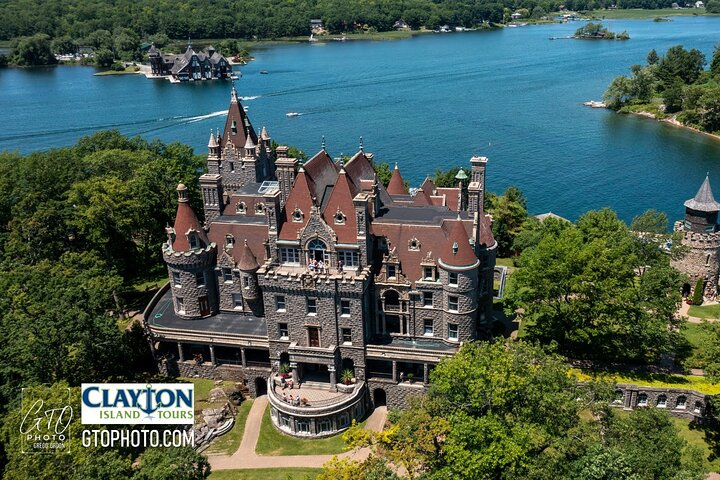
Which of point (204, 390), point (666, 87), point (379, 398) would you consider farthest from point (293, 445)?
point (666, 87)

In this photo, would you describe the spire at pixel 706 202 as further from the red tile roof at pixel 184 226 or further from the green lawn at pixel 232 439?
the red tile roof at pixel 184 226

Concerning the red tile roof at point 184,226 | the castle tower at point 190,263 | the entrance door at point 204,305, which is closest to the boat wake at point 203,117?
the castle tower at point 190,263

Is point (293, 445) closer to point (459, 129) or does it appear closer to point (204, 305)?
point (204, 305)

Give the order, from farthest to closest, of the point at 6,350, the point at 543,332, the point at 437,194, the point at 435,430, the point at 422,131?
the point at 422,131 < the point at 437,194 < the point at 543,332 < the point at 6,350 < the point at 435,430

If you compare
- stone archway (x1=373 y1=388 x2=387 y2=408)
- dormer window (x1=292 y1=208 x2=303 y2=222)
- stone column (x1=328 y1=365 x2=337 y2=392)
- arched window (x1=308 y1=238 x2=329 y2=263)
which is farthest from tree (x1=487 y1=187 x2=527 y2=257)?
stone column (x1=328 y1=365 x2=337 y2=392)

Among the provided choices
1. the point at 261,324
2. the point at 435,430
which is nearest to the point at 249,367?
the point at 261,324

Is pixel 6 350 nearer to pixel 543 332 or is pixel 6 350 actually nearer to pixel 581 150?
pixel 543 332
